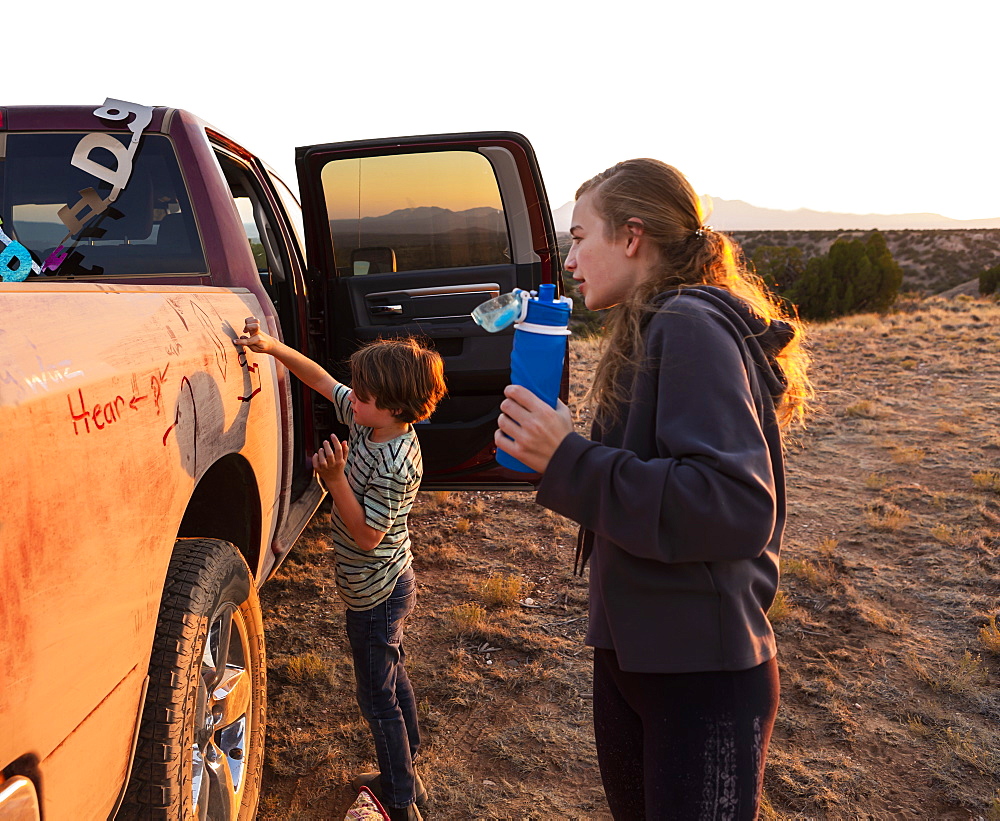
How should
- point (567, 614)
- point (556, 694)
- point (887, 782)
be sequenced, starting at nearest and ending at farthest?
point (887, 782) → point (556, 694) → point (567, 614)

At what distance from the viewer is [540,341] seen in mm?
1350

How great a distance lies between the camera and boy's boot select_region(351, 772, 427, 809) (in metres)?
2.48

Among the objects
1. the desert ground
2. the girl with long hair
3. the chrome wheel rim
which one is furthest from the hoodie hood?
the desert ground

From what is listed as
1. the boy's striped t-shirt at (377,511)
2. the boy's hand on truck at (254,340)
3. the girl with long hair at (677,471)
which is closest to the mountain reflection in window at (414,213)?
the boy's hand on truck at (254,340)

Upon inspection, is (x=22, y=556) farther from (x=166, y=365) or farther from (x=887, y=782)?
(x=887, y=782)

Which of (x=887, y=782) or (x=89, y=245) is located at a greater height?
(x=89, y=245)

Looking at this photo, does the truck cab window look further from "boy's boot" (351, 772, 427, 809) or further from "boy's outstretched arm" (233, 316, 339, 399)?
"boy's boot" (351, 772, 427, 809)

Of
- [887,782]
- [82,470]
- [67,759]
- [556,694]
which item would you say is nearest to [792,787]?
[887,782]

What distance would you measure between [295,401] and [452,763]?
1.62 meters

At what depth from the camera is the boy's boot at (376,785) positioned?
248 cm

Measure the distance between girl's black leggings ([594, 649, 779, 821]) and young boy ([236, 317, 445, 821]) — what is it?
953mm

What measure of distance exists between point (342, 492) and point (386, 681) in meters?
0.66

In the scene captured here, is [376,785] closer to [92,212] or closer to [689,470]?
[689,470]

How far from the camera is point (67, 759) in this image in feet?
4.00
